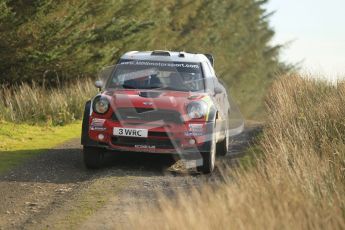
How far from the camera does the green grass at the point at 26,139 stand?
1186 cm

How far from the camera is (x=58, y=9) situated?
22.4 metres

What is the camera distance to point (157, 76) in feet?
36.8

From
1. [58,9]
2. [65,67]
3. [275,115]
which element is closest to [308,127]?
[275,115]

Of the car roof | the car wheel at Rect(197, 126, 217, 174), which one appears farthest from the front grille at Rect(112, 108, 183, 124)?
the car roof

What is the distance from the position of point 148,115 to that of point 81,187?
1.79 meters

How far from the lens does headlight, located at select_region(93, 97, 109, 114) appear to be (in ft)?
33.3

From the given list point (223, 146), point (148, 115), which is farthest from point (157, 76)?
point (223, 146)

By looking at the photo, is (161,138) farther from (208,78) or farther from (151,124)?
(208,78)

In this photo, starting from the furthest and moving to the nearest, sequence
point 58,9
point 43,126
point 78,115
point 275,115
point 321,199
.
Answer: point 58,9, point 78,115, point 43,126, point 275,115, point 321,199

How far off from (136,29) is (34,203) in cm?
2105

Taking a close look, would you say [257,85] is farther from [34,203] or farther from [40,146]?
[34,203]

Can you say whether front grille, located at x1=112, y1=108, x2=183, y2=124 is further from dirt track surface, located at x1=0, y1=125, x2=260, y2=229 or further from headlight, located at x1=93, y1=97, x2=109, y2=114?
dirt track surface, located at x1=0, y1=125, x2=260, y2=229

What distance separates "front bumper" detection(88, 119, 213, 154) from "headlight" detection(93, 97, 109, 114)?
17 centimetres

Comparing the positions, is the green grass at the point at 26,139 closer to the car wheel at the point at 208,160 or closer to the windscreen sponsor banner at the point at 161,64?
the windscreen sponsor banner at the point at 161,64
